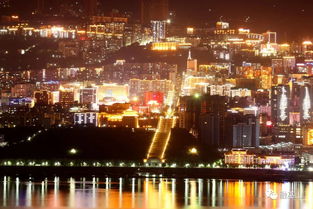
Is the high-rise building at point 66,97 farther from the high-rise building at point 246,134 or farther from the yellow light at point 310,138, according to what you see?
the yellow light at point 310,138

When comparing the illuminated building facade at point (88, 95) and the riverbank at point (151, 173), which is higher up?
the illuminated building facade at point (88, 95)

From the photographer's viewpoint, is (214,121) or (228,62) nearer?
(214,121)

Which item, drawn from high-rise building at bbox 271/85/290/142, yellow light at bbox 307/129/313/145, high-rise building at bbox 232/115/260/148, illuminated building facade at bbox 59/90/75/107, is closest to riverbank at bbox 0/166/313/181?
high-rise building at bbox 232/115/260/148

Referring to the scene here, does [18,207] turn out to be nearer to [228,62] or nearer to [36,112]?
[36,112]

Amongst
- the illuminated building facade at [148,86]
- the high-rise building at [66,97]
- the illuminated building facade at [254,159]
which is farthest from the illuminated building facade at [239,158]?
the high-rise building at [66,97]

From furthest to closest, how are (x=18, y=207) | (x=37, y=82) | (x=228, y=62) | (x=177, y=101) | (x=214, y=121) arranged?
(x=228, y=62) < (x=37, y=82) < (x=177, y=101) < (x=214, y=121) < (x=18, y=207)

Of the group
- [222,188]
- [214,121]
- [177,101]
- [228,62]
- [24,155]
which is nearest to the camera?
[222,188]

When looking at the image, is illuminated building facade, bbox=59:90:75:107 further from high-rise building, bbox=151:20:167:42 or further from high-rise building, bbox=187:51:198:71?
high-rise building, bbox=151:20:167:42

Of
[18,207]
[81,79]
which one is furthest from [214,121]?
[18,207]
